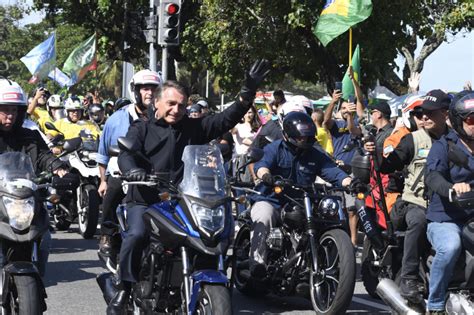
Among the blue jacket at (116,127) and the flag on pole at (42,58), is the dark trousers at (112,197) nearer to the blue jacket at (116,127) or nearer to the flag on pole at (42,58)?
the blue jacket at (116,127)

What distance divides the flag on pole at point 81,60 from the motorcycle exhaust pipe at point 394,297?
58.6 feet

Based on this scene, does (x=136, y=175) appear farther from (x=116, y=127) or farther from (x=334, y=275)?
(x=116, y=127)

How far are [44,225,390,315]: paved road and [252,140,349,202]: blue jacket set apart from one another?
3.25 feet

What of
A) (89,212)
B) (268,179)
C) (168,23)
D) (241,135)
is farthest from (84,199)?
(268,179)

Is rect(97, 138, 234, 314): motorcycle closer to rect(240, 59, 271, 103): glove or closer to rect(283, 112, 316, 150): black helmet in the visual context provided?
rect(240, 59, 271, 103): glove

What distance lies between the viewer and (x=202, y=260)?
6074 mm

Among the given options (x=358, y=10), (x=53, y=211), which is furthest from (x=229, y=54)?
(x=53, y=211)

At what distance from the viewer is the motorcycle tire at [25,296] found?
584 cm

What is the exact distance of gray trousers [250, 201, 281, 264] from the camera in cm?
829

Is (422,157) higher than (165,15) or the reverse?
the reverse

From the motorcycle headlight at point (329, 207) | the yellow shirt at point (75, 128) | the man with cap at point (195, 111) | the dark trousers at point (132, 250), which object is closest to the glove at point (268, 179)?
the motorcycle headlight at point (329, 207)

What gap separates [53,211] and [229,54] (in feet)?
45.2

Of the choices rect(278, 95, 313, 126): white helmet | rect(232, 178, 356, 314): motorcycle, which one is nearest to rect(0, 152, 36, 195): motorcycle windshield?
rect(232, 178, 356, 314): motorcycle

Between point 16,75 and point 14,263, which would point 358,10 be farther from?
point 16,75
